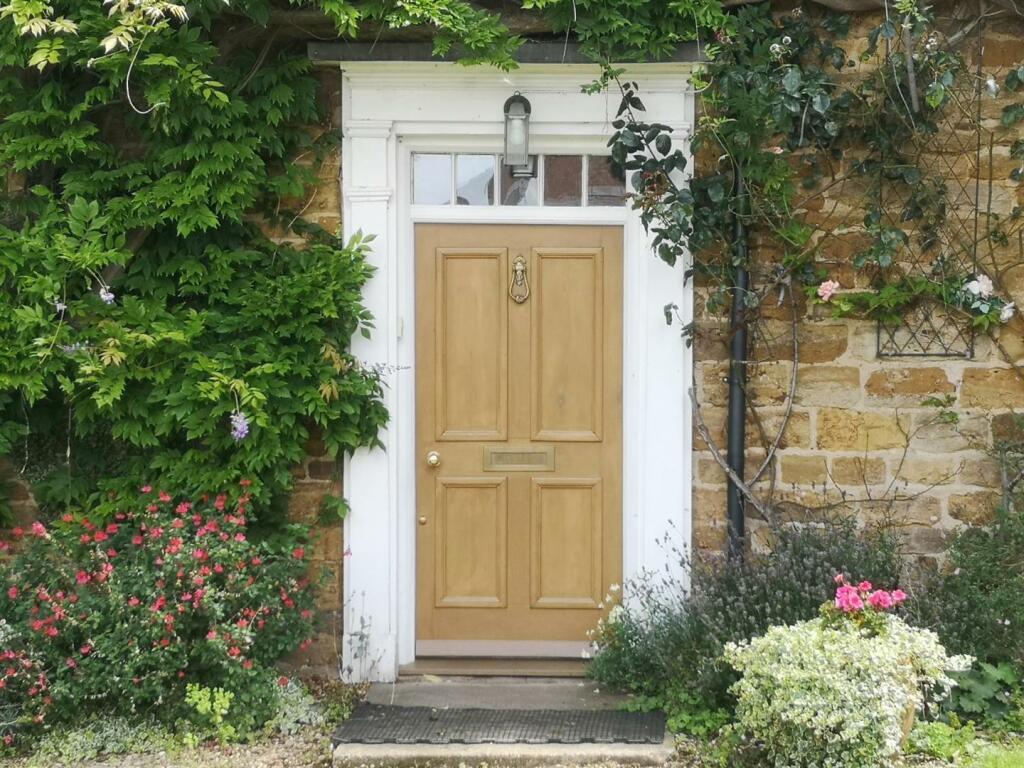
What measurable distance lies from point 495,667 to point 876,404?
244 cm

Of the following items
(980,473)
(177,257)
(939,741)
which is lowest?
(939,741)

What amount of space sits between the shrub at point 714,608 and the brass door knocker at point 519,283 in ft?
5.30

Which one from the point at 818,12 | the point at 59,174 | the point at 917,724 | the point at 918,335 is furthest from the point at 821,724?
the point at 59,174

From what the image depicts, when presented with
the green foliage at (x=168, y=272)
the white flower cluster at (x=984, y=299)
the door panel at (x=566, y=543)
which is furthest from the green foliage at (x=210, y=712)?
the white flower cluster at (x=984, y=299)

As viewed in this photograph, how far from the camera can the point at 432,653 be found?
5.55 metres

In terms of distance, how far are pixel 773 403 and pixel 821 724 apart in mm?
1909

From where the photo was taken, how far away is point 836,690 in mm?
3932

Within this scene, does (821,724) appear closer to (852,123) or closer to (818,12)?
A: (852,123)

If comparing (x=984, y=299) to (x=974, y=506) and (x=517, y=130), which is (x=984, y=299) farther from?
(x=517, y=130)

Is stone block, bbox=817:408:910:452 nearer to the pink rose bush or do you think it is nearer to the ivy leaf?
the pink rose bush

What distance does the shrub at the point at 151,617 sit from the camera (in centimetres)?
457

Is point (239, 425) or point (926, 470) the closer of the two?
point (239, 425)

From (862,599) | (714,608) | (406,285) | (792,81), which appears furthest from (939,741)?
(406,285)

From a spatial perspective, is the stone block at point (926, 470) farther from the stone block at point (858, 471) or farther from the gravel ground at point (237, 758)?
the gravel ground at point (237, 758)
